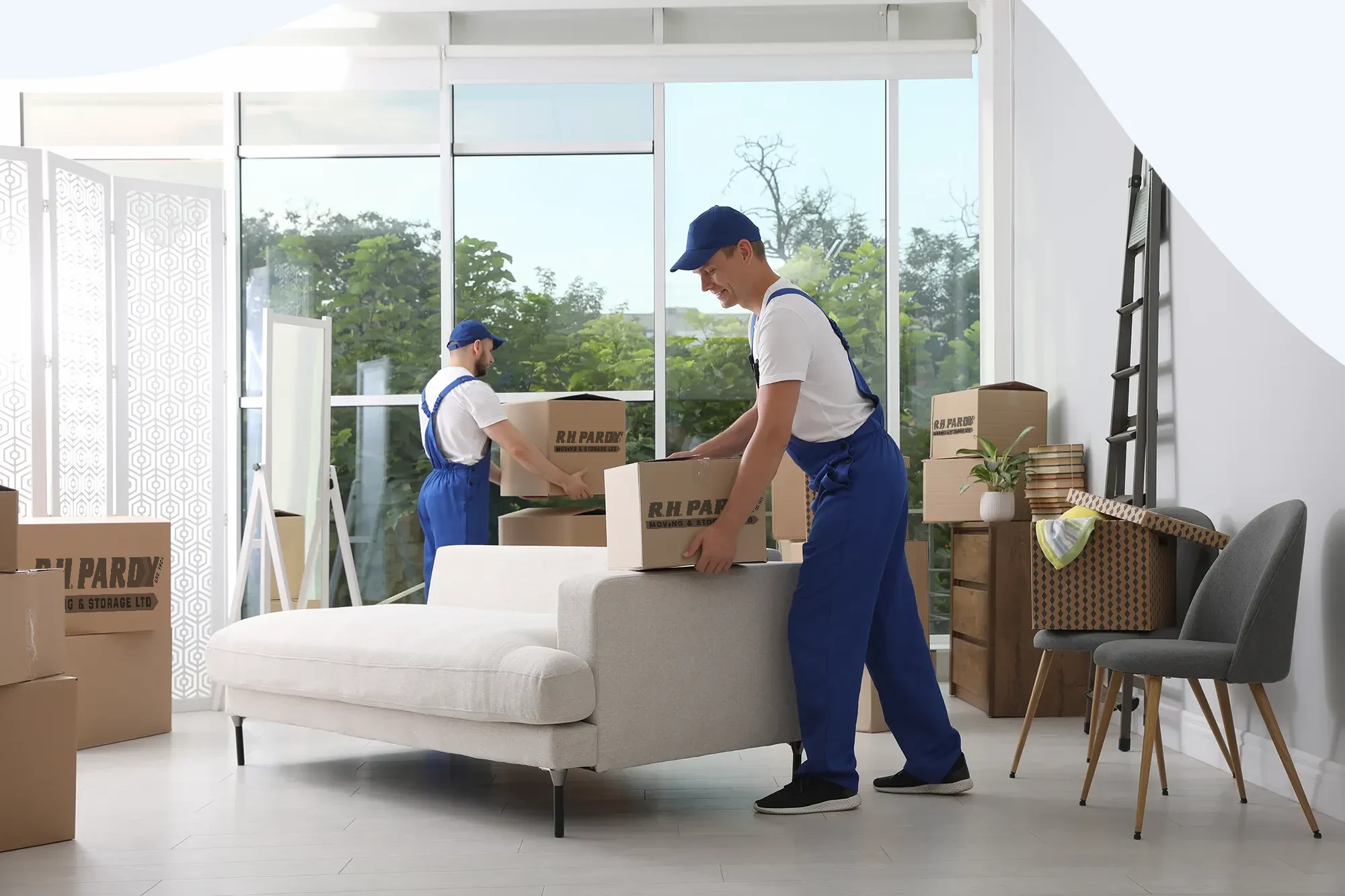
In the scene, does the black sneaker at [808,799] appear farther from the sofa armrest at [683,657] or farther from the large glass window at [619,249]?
the large glass window at [619,249]

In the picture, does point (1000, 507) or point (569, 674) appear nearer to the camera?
point (569, 674)

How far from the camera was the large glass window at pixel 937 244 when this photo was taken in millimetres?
6316

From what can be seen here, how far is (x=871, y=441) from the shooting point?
3.13 metres

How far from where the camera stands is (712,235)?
3178 millimetres

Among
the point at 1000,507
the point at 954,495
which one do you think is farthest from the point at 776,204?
the point at 1000,507

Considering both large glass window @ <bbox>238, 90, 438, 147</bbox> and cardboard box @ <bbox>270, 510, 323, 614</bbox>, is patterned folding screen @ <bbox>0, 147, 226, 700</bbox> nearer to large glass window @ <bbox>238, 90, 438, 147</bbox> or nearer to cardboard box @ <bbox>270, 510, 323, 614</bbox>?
cardboard box @ <bbox>270, 510, 323, 614</bbox>

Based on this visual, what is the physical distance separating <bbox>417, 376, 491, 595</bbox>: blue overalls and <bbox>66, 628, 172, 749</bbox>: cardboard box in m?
1.00

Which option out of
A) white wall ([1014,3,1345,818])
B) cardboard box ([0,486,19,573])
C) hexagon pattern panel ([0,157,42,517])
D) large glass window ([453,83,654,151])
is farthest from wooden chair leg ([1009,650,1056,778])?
large glass window ([453,83,654,151])

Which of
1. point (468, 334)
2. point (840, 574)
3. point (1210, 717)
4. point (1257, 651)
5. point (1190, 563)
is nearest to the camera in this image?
point (1257, 651)

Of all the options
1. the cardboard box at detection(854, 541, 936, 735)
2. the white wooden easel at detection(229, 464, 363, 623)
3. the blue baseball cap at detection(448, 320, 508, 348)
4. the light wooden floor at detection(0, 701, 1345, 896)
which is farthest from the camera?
the white wooden easel at detection(229, 464, 363, 623)

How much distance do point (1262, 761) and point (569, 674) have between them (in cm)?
194

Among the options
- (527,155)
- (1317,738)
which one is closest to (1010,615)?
(1317,738)

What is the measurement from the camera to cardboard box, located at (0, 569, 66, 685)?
9.23 ft

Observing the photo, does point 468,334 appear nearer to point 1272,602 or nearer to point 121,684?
point 121,684
